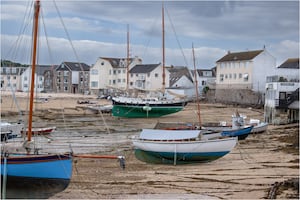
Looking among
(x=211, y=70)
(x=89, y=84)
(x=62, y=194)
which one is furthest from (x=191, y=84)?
(x=62, y=194)

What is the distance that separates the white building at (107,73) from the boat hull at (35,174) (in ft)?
270

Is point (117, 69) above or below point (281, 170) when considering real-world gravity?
above

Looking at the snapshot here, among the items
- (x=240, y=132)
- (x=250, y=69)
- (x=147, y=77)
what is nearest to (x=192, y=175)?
(x=240, y=132)

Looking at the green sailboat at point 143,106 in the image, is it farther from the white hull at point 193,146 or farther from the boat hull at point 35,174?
the boat hull at point 35,174

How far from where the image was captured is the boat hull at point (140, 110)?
165 ft

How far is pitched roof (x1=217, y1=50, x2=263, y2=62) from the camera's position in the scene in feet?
240

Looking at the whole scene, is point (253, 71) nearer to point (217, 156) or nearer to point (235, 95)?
point (235, 95)

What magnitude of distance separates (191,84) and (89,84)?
2343 cm

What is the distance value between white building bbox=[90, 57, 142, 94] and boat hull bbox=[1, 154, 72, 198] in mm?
82203

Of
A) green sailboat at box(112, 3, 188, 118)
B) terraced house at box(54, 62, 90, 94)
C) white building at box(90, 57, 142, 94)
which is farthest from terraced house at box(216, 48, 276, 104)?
terraced house at box(54, 62, 90, 94)

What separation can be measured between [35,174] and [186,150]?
308 inches

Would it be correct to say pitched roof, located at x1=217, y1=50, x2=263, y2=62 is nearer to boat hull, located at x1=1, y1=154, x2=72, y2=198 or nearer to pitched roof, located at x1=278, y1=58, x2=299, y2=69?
pitched roof, located at x1=278, y1=58, x2=299, y2=69

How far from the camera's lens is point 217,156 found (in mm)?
21250

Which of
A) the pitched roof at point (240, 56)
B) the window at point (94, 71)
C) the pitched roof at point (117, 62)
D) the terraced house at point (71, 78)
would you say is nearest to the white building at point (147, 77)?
the pitched roof at point (117, 62)
